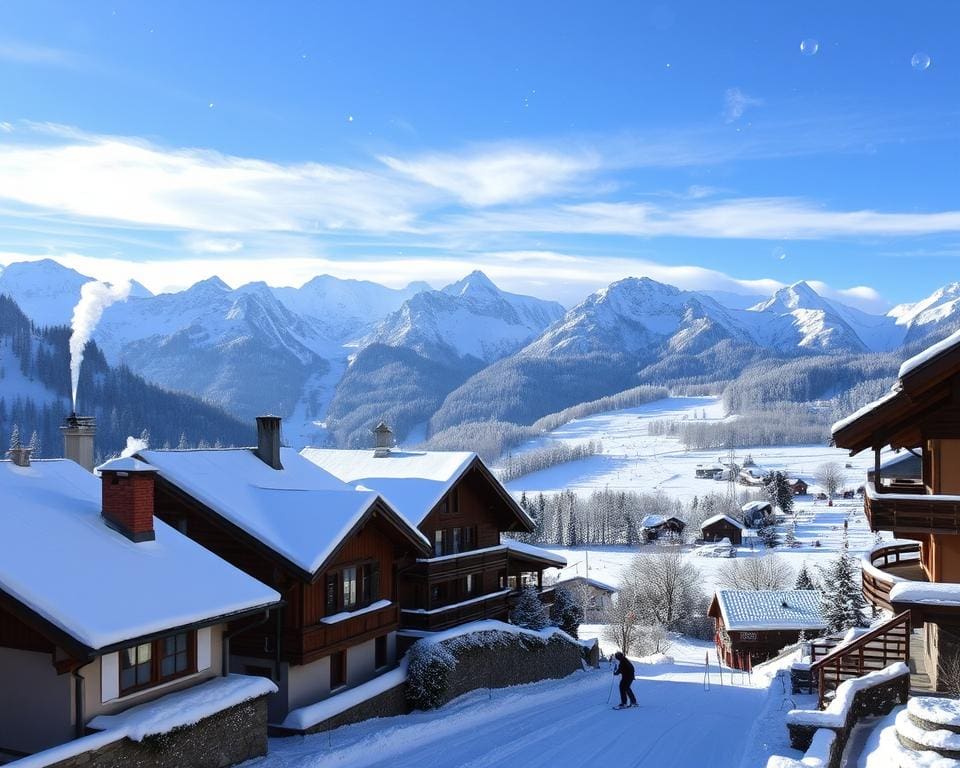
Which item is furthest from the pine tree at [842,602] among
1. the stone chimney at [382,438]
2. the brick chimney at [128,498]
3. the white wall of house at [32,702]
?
the white wall of house at [32,702]

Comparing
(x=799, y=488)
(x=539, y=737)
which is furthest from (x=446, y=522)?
(x=799, y=488)

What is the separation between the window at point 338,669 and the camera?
2378 centimetres

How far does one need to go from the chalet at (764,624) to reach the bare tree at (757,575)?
2621 cm

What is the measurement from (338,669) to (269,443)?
729 cm

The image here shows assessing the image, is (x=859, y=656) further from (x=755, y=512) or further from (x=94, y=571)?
(x=755, y=512)

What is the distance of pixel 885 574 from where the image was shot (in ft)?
61.2

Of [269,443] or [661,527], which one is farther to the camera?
[661,527]

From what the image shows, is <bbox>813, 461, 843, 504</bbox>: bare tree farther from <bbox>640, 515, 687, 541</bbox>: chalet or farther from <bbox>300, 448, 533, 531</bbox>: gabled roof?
<bbox>300, 448, 533, 531</bbox>: gabled roof

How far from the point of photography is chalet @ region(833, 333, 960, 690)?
1706 cm

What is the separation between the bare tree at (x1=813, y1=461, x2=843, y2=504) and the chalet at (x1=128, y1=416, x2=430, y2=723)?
152840mm

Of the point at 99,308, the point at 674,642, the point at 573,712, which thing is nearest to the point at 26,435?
the point at 674,642

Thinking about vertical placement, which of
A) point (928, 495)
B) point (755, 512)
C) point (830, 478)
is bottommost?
point (755, 512)

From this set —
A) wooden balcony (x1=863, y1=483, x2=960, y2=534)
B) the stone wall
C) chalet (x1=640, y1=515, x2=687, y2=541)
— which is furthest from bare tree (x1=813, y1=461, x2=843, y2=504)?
the stone wall

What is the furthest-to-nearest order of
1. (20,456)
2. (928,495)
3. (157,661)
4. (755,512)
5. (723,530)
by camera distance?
(755,512) → (723,530) → (20,456) → (928,495) → (157,661)
